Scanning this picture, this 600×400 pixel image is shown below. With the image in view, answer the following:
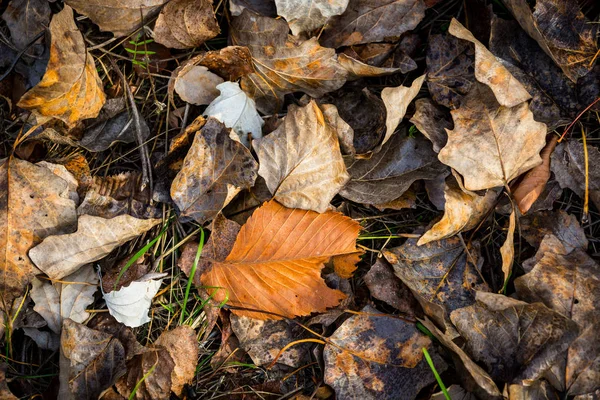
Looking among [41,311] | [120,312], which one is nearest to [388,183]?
[120,312]

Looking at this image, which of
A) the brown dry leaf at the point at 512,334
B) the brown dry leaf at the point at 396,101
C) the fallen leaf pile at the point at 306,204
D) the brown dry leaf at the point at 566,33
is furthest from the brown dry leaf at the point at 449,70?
the brown dry leaf at the point at 512,334

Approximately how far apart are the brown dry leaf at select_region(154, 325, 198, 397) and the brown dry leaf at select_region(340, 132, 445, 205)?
87 cm

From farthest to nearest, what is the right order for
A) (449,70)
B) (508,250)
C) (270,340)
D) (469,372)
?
(449,70) → (270,340) → (508,250) → (469,372)

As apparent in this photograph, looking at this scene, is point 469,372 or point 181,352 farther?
point 181,352

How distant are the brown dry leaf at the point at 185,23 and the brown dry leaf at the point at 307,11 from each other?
0.32 metres

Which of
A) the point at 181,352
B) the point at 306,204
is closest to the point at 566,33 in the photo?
the point at 306,204

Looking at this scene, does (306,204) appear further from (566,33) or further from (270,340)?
(566,33)

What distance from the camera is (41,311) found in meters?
2.25

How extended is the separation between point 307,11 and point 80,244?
1344mm

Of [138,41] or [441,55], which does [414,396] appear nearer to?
[441,55]

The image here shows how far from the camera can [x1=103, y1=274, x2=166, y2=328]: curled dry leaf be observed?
2.19m

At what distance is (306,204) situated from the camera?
2.21 metres

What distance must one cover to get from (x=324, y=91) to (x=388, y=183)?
0.50m

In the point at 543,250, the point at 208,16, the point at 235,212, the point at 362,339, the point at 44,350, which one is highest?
the point at 208,16
